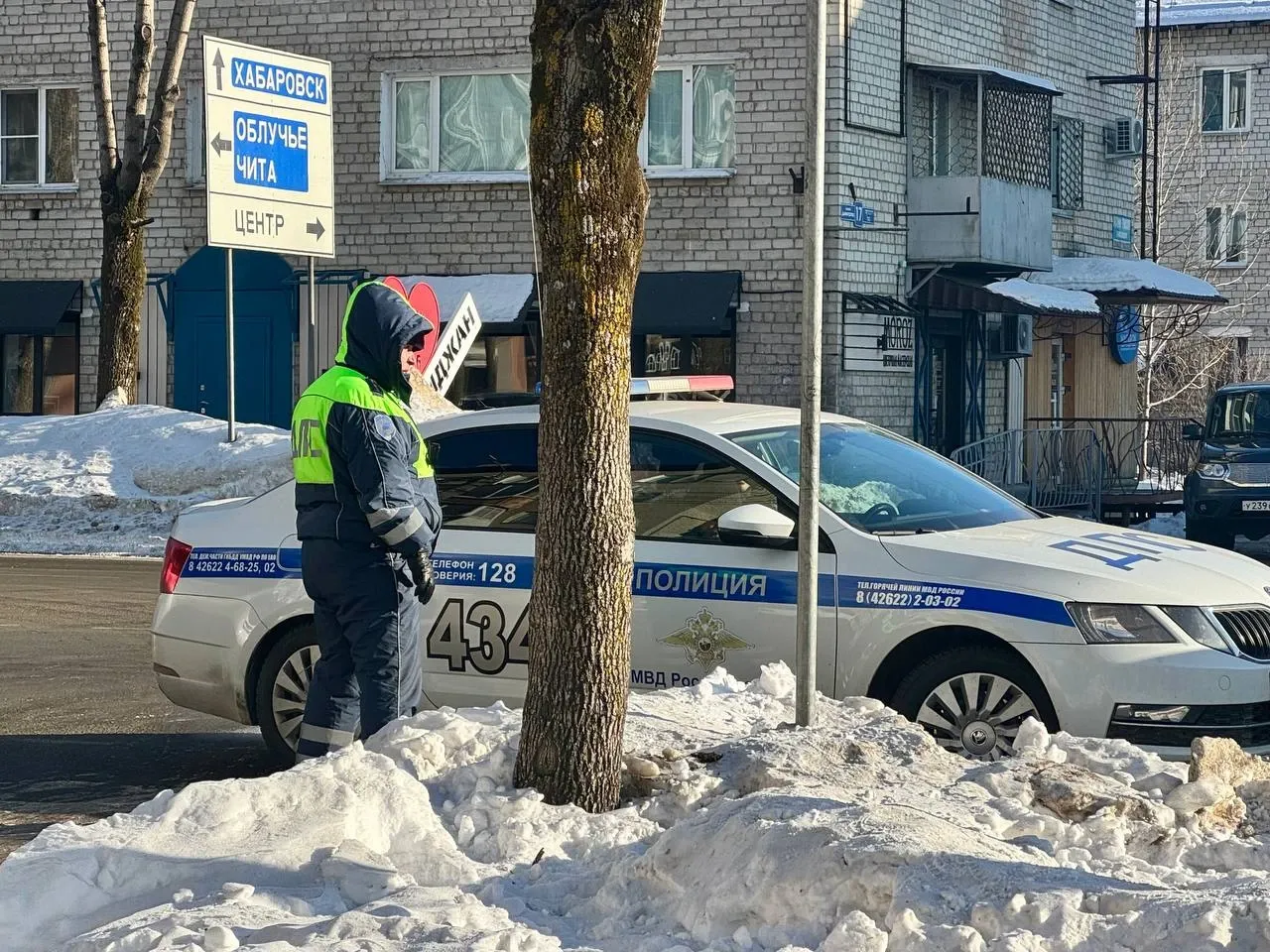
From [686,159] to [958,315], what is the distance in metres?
4.65

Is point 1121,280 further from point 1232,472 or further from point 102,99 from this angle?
point 102,99

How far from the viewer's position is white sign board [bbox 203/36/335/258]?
1861cm

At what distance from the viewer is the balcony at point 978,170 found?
77.2 feet

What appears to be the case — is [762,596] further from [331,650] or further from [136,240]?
[136,240]

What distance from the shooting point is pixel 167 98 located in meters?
21.4

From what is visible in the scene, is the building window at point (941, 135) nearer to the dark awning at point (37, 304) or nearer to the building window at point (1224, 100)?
the dark awning at point (37, 304)

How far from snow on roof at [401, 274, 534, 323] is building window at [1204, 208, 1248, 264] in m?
22.1

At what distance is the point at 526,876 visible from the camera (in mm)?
4910

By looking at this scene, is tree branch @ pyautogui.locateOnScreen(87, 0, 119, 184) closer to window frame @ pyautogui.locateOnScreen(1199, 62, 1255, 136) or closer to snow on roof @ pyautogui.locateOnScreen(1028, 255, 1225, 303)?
snow on roof @ pyautogui.locateOnScreen(1028, 255, 1225, 303)

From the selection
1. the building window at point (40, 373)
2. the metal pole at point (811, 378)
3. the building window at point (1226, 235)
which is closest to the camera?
the metal pole at point (811, 378)

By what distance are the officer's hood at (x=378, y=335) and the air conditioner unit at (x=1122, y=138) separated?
80.8 feet

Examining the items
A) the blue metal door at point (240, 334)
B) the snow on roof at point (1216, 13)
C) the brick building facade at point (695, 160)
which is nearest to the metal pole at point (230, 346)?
the blue metal door at point (240, 334)

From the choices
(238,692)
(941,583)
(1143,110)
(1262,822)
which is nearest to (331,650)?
(238,692)

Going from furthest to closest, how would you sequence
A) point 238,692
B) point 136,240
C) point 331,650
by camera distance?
1. point 136,240
2. point 238,692
3. point 331,650
